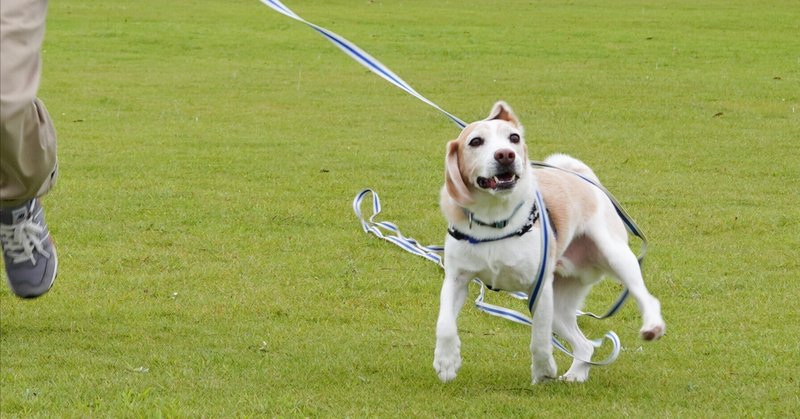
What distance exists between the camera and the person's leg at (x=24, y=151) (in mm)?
4512

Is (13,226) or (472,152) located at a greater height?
(472,152)

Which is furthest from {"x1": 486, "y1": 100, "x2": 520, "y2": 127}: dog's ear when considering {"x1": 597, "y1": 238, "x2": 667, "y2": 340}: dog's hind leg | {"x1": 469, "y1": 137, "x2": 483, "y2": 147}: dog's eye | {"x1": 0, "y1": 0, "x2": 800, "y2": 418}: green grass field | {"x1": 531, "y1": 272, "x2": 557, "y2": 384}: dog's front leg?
{"x1": 0, "y1": 0, "x2": 800, "y2": 418}: green grass field

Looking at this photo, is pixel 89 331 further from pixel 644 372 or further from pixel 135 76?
pixel 135 76

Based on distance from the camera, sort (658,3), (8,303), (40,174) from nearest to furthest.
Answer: (40,174), (8,303), (658,3)

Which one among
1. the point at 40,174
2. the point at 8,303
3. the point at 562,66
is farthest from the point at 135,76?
the point at 40,174

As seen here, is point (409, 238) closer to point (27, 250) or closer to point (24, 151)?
point (27, 250)

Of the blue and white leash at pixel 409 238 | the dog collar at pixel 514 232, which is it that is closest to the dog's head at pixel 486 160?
the dog collar at pixel 514 232

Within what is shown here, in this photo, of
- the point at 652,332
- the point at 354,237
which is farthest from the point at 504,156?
the point at 354,237

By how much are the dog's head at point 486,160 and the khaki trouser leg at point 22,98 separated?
167 centimetres

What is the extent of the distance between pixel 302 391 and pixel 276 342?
0.90 meters

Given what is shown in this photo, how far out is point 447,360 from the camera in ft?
18.1

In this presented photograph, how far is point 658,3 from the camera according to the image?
35438 mm

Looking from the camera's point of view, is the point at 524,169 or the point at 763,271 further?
the point at 763,271

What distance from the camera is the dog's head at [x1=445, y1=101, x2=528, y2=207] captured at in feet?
17.4
